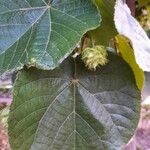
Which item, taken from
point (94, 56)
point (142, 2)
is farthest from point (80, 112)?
point (142, 2)

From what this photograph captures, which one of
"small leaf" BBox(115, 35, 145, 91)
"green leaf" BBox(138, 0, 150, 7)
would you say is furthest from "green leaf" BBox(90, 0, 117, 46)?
"green leaf" BBox(138, 0, 150, 7)

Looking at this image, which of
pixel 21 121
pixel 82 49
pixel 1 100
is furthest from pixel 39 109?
pixel 1 100

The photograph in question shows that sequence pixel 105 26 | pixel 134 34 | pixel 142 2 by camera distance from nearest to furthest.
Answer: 1. pixel 134 34
2. pixel 105 26
3. pixel 142 2

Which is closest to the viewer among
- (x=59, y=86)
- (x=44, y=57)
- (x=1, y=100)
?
(x=44, y=57)

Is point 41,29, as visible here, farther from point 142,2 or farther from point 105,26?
point 142,2

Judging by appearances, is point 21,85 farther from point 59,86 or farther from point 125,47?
point 125,47

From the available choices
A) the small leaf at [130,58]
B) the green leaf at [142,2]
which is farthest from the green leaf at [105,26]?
the green leaf at [142,2]

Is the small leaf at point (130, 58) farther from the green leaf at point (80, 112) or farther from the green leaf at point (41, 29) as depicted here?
the green leaf at point (41, 29)
